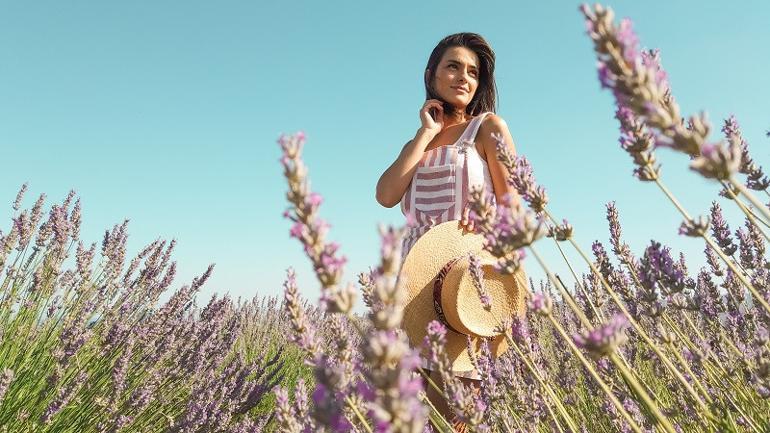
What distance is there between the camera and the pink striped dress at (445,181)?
2.45 metres

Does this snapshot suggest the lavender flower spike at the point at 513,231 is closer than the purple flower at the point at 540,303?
Yes

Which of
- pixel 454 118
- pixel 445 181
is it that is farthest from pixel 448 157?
pixel 454 118

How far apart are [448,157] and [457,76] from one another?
638 mm

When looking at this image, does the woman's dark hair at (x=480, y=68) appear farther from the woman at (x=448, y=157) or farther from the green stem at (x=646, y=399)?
the green stem at (x=646, y=399)

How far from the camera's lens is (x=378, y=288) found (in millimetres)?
651

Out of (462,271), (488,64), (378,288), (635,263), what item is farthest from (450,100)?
(378,288)

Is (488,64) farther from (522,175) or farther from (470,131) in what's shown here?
(522,175)

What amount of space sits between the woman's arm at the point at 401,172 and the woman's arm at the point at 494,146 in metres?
0.27

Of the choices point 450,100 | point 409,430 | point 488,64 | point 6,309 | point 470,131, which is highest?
point 488,64

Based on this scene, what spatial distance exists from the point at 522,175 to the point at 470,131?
104 centimetres

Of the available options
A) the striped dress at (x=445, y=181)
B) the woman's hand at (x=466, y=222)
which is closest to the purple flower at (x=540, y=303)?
the woman's hand at (x=466, y=222)

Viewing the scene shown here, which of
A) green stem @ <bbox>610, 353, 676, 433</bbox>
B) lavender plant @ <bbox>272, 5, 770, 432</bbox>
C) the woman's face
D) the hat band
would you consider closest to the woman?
the woman's face

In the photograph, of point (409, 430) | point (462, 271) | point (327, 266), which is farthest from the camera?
point (462, 271)

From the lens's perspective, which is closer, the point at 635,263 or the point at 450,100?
the point at 635,263
